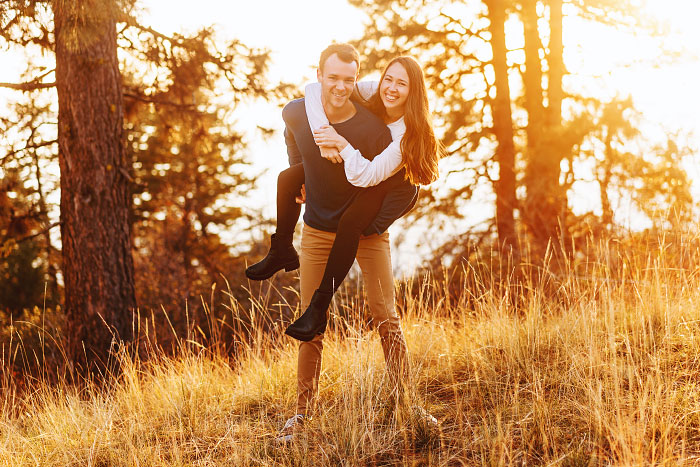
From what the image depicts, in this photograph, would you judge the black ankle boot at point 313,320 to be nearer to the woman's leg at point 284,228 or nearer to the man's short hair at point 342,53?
the woman's leg at point 284,228

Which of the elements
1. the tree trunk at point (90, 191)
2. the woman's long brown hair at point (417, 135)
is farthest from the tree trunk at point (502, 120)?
A: the woman's long brown hair at point (417, 135)

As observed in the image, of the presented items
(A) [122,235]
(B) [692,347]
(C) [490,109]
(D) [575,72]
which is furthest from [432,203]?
(B) [692,347]

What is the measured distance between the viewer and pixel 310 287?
3.45 metres

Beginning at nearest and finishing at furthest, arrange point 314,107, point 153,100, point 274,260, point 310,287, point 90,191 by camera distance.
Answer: point 314,107
point 310,287
point 274,260
point 90,191
point 153,100

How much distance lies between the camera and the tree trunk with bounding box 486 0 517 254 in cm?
997

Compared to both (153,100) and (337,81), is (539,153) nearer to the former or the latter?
(153,100)

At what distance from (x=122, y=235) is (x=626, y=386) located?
508 centimetres

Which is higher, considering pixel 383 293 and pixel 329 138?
pixel 329 138

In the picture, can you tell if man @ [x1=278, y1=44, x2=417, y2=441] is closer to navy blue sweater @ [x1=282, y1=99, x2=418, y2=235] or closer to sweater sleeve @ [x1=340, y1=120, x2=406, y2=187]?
navy blue sweater @ [x1=282, y1=99, x2=418, y2=235]

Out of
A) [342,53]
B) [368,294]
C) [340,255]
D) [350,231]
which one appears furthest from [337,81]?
[368,294]

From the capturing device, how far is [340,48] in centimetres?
314

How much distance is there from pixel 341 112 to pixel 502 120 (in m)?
7.37

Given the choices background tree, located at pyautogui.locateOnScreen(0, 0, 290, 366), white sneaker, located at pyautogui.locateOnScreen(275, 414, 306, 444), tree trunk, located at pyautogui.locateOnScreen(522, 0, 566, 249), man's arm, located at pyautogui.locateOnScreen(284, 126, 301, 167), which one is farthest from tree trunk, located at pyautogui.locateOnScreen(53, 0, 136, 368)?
tree trunk, located at pyautogui.locateOnScreen(522, 0, 566, 249)

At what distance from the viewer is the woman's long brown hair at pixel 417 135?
303 cm
